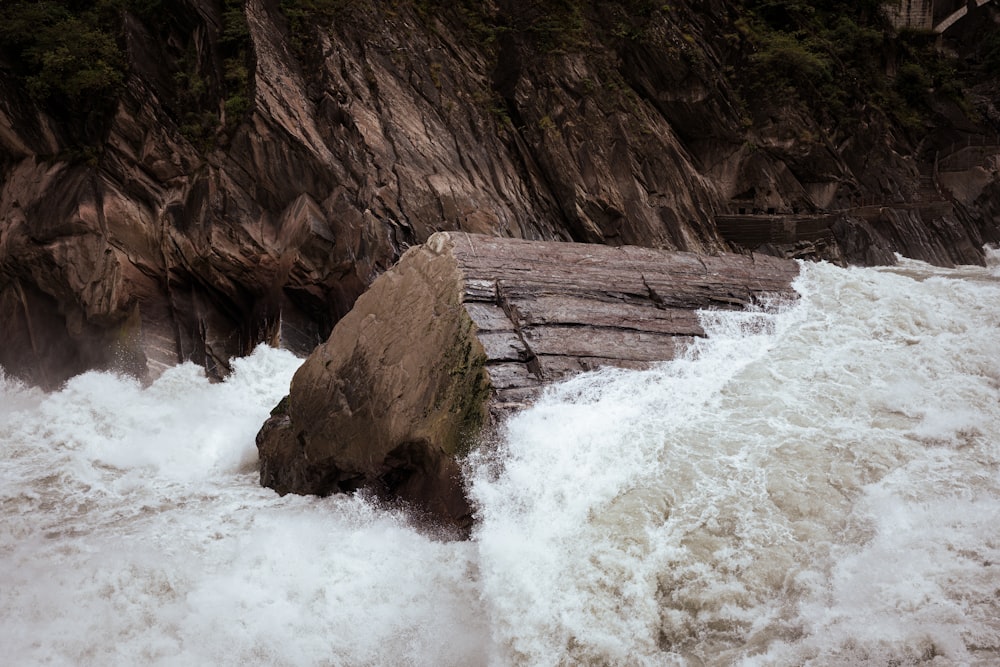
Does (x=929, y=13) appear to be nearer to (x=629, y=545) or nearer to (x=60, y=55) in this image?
(x=60, y=55)

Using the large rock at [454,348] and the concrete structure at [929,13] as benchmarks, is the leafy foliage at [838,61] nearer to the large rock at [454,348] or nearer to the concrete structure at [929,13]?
the concrete structure at [929,13]

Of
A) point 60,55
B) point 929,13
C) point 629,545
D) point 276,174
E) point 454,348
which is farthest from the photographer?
point 929,13

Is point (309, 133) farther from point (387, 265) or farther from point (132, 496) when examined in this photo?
point (132, 496)

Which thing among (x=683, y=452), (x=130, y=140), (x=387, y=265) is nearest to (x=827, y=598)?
(x=683, y=452)

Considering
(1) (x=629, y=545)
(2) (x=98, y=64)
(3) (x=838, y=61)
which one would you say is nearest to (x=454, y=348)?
(1) (x=629, y=545)

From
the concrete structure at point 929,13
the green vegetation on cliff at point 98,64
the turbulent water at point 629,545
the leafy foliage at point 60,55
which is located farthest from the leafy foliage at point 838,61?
the leafy foliage at point 60,55

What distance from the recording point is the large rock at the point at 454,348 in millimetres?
5816

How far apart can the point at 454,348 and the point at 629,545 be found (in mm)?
2355

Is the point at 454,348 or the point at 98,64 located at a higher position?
the point at 98,64

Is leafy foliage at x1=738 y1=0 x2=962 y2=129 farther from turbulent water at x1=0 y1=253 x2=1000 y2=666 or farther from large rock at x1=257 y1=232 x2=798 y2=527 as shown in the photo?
turbulent water at x1=0 y1=253 x2=1000 y2=666

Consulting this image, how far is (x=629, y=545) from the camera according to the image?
14.7 feet

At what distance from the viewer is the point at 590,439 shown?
544 centimetres

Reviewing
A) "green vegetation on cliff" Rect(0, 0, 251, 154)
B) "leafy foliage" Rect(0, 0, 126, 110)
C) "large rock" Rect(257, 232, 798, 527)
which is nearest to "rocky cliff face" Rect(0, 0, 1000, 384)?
"green vegetation on cliff" Rect(0, 0, 251, 154)

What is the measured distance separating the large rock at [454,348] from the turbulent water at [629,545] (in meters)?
0.33
